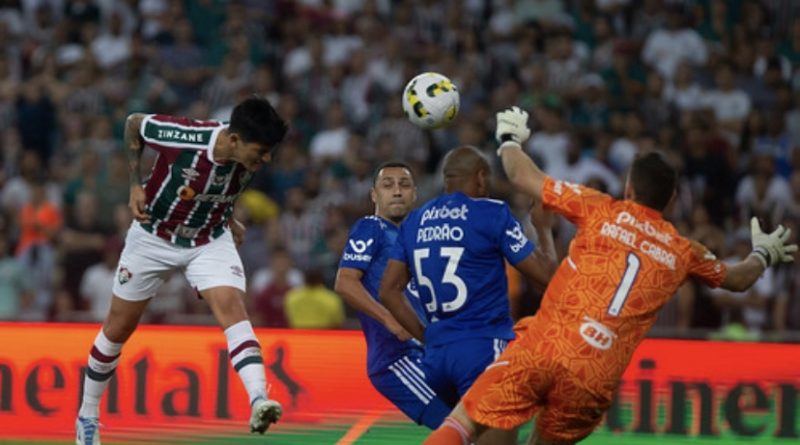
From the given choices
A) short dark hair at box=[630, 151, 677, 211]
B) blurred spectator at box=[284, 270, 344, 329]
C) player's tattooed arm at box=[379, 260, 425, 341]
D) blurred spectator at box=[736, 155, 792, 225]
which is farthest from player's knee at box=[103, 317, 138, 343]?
blurred spectator at box=[736, 155, 792, 225]

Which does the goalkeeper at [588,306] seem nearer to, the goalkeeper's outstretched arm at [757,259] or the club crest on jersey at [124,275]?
the goalkeeper's outstretched arm at [757,259]

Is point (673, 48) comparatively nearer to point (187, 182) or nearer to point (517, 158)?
point (187, 182)

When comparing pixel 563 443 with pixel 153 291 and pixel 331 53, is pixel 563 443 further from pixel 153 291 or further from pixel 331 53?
pixel 331 53

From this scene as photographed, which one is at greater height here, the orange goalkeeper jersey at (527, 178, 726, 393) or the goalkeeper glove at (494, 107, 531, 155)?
the goalkeeper glove at (494, 107, 531, 155)

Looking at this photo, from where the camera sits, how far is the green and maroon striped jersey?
28.1ft

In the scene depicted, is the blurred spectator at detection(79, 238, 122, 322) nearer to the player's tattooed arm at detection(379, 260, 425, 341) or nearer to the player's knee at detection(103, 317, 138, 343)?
the player's knee at detection(103, 317, 138, 343)

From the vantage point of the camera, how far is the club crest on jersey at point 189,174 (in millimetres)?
8578

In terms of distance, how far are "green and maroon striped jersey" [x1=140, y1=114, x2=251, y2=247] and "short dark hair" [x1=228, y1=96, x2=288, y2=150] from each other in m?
0.25

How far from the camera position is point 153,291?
29.2 ft

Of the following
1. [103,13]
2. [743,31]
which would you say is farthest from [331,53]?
[743,31]

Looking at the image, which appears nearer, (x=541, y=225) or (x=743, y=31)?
(x=541, y=225)

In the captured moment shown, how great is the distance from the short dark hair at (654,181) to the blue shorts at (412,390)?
1648mm

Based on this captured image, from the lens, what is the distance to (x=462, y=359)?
302 inches

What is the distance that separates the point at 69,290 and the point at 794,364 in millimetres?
7480
